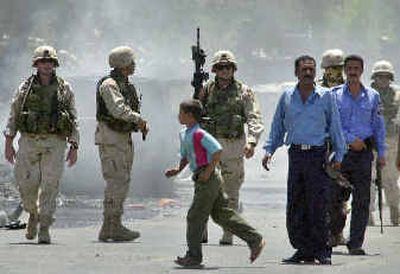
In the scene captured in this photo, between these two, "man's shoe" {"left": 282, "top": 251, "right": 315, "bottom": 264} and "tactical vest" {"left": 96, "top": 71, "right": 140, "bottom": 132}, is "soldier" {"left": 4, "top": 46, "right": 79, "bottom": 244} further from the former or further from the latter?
"man's shoe" {"left": 282, "top": 251, "right": 315, "bottom": 264}

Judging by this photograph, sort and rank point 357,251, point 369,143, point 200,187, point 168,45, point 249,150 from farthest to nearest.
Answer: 1. point 168,45
2. point 249,150
3. point 369,143
4. point 357,251
5. point 200,187

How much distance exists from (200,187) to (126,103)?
274cm

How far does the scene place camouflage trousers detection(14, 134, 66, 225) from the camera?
15.3 m

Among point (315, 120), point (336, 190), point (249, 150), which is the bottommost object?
point (336, 190)

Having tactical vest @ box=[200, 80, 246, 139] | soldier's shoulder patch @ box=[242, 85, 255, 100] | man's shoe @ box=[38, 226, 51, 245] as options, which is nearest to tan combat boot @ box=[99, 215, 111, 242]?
man's shoe @ box=[38, 226, 51, 245]

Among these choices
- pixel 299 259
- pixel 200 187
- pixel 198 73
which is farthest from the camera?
pixel 198 73

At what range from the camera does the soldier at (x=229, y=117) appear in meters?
15.3

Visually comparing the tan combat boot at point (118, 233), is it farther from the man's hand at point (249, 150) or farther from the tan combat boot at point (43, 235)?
the man's hand at point (249, 150)

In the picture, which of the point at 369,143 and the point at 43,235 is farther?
the point at 43,235

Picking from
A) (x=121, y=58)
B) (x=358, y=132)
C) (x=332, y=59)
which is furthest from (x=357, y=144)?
(x=121, y=58)

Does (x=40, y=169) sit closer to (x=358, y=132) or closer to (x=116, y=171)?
(x=116, y=171)

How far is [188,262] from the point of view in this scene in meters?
12.8

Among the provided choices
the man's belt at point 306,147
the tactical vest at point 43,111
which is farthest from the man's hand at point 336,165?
the tactical vest at point 43,111

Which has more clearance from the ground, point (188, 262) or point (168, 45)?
point (168, 45)
